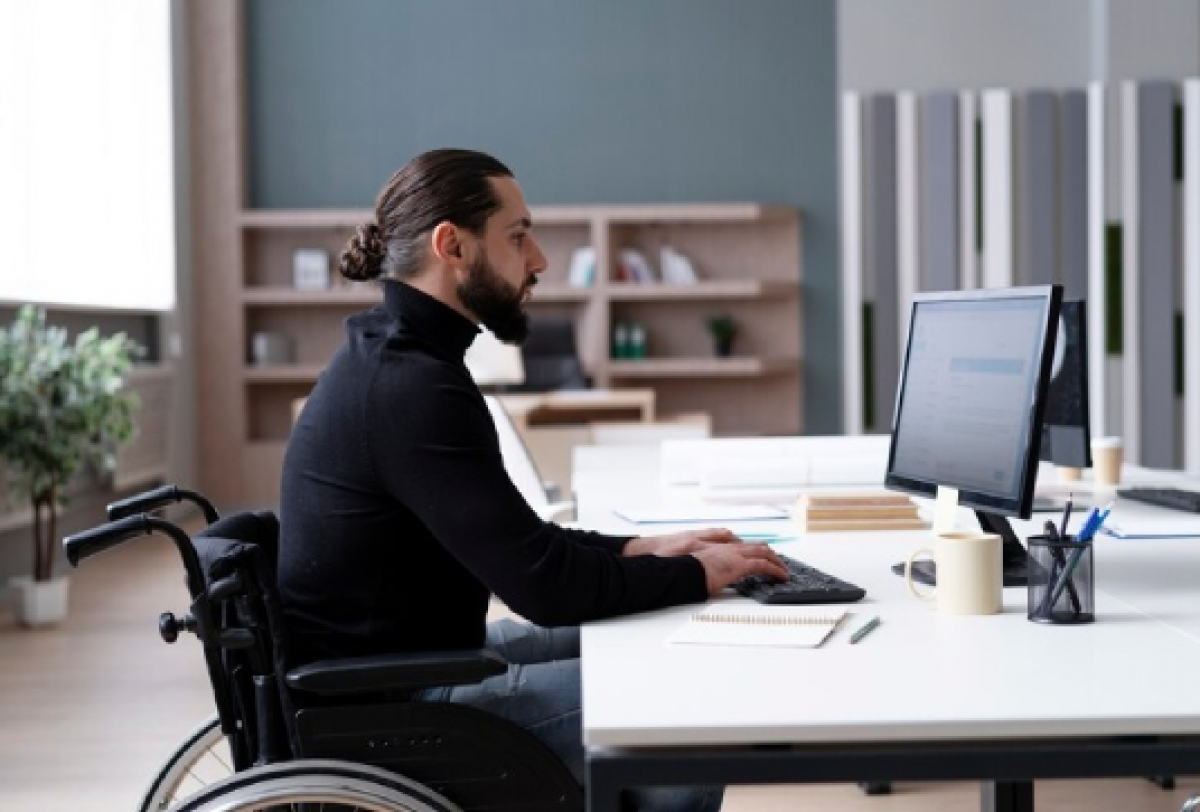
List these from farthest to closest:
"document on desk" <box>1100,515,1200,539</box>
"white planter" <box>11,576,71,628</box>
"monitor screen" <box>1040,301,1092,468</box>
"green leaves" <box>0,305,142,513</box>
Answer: "white planter" <box>11,576,71,628</box>, "green leaves" <box>0,305,142,513</box>, "monitor screen" <box>1040,301,1092,468</box>, "document on desk" <box>1100,515,1200,539</box>

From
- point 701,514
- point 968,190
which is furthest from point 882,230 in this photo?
point 701,514

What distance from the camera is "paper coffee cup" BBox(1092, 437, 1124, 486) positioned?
10.9 feet

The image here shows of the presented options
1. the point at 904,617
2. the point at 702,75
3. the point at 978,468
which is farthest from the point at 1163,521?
the point at 702,75

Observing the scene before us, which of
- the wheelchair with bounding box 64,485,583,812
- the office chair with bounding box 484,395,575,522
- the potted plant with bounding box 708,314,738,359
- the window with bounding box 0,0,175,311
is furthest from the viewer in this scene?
the potted plant with bounding box 708,314,738,359

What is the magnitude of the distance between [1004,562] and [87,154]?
6.39 meters

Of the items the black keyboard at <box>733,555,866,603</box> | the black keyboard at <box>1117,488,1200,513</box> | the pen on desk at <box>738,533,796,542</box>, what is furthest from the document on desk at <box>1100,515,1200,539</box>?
the black keyboard at <box>733,555,866,603</box>

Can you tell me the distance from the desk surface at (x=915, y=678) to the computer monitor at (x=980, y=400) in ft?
0.50

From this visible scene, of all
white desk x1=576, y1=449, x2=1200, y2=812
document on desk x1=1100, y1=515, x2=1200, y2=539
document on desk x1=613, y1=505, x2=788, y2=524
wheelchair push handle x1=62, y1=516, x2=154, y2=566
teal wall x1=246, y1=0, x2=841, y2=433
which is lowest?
white desk x1=576, y1=449, x2=1200, y2=812

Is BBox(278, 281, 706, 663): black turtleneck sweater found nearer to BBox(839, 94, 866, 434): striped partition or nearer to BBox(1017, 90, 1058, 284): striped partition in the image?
BBox(839, 94, 866, 434): striped partition

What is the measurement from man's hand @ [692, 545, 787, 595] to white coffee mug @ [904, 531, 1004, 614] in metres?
0.25

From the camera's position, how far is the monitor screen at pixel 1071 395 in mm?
2959

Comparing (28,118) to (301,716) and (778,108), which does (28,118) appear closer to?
(778,108)

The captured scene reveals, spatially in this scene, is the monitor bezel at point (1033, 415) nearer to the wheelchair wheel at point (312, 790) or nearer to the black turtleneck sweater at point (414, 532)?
the black turtleneck sweater at point (414, 532)

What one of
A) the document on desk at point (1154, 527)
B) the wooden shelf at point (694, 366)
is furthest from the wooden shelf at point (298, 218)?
the document on desk at point (1154, 527)
